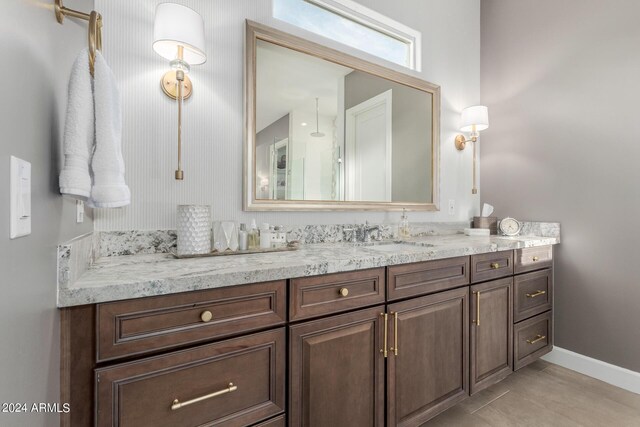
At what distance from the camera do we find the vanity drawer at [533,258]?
198cm

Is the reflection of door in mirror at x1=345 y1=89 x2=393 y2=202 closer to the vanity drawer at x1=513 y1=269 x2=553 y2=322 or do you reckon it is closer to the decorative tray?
the decorative tray

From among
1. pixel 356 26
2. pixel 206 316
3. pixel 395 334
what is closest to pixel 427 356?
pixel 395 334

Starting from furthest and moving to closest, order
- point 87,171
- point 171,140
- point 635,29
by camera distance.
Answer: point 635,29 → point 171,140 → point 87,171

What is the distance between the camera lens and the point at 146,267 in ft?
3.46

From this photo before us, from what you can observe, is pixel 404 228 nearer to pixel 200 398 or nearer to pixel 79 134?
pixel 200 398

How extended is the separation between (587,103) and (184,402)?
2850 mm

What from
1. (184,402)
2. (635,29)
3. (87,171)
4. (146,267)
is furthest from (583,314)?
(87,171)

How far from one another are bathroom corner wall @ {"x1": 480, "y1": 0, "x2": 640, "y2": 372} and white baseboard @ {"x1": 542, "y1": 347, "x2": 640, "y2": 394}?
0.04 metres

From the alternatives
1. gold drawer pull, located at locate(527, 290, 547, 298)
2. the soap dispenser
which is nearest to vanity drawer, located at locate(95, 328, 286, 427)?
the soap dispenser

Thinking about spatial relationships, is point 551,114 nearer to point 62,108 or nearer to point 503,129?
point 503,129

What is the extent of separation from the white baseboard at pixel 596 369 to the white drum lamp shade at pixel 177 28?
298 centimetres

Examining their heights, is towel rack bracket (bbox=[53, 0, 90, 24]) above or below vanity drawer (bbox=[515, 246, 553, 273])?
above

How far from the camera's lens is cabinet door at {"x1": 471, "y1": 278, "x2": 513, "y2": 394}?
5.55ft

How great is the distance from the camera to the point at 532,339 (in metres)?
2.09
